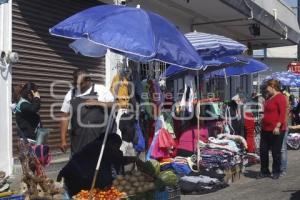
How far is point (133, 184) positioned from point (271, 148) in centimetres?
534

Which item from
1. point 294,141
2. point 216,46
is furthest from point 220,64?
point 294,141

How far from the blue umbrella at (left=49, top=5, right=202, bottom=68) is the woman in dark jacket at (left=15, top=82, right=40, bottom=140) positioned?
2.70 m

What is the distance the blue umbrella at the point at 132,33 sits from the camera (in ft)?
16.5

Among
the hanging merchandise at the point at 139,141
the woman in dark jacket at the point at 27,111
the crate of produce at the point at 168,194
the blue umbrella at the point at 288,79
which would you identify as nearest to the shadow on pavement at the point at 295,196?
the hanging merchandise at the point at 139,141

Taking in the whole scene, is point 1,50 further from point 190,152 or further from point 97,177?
point 97,177

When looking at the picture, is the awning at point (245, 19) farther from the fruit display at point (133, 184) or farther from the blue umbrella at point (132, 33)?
the fruit display at point (133, 184)

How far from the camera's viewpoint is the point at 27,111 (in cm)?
806

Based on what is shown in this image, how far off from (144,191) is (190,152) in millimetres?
4266

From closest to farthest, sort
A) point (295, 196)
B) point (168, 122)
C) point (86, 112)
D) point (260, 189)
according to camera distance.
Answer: point (86, 112)
point (295, 196)
point (260, 189)
point (168, 122)

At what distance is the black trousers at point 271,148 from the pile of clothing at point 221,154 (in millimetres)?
412

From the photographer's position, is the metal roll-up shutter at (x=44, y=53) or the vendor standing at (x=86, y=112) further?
the metal roll-up shutter at (x=44, y=53)

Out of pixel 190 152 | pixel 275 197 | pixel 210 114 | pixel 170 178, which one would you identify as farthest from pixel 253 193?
pixel 170 178

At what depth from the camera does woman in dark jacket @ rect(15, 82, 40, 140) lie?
806 centimetres

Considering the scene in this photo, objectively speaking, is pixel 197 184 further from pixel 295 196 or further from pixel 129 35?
pixel 129 35
